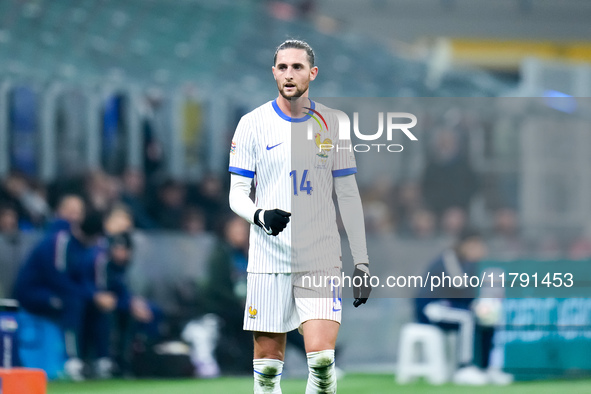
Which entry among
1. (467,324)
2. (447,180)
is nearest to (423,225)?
(447,180)

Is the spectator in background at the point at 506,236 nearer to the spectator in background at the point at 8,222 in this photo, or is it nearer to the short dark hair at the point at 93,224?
the short dark hair at the point at 93,224

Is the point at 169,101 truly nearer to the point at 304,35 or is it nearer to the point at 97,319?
the point at 97,319

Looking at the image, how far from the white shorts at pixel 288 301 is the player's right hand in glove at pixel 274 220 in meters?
0.30

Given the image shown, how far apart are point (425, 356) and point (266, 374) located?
5326mm

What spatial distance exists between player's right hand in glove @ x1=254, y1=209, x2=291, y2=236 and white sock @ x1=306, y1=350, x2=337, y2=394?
0.56 meters

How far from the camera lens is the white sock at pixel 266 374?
466cm

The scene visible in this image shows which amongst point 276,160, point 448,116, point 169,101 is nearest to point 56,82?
point 169,101

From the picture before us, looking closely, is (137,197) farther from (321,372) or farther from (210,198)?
(321,372)

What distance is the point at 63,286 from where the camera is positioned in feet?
30.2

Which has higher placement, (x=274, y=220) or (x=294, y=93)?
(x=294, y=93)

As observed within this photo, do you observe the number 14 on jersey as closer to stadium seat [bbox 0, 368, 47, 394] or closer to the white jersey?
the white jersey

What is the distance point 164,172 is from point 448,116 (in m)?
2.83

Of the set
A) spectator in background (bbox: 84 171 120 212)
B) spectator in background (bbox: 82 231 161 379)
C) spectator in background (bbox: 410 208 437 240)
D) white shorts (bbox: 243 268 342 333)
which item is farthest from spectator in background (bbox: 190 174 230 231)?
white shorts (bbox: 243 268 342 333)

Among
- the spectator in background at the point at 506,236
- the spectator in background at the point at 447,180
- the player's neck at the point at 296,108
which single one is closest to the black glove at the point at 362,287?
the player's neck at the point at 296,108
